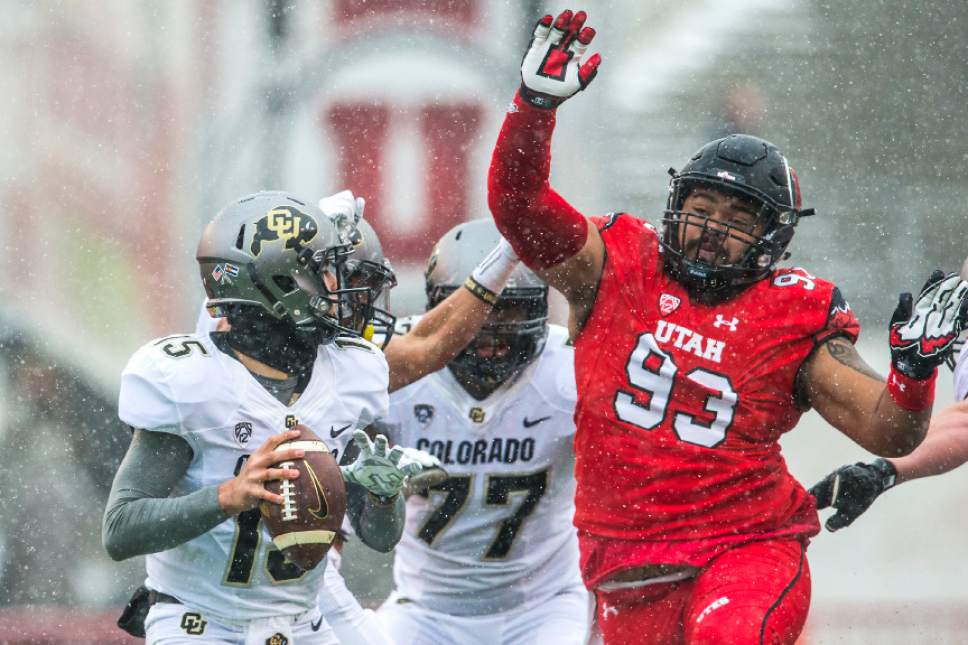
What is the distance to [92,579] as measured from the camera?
647cm

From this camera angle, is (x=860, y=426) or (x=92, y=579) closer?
(x=860, y=426)

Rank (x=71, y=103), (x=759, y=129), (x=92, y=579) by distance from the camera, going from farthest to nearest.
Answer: (x=759, y=129) < (x=71, y=103) < (x=92, y=579)

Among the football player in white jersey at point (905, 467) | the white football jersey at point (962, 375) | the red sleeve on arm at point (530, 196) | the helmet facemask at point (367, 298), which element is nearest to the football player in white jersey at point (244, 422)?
the helmet facemask at point (367, 298)

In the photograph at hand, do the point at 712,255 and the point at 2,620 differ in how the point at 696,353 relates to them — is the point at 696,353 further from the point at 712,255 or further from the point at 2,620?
the point at 2,620

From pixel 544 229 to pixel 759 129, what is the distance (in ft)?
14.8

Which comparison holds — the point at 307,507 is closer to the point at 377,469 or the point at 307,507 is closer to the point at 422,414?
the point at 377,469

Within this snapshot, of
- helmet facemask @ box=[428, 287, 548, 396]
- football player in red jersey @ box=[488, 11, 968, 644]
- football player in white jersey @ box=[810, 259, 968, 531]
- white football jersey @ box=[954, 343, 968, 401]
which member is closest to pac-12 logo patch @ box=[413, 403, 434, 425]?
helmet facemask @ box=[428, 287, 548, 396]

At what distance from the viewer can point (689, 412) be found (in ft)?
10.4

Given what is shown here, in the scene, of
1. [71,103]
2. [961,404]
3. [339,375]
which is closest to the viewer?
[339,375]

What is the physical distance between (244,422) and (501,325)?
121 centimetres

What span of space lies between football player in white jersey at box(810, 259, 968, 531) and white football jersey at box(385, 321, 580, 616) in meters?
0.83

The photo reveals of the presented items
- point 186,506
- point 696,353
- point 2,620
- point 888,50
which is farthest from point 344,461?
point 888,50

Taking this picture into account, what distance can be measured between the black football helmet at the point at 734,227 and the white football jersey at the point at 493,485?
834 millimetres

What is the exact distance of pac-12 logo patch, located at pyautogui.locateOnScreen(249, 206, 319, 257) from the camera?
3.00 metres
